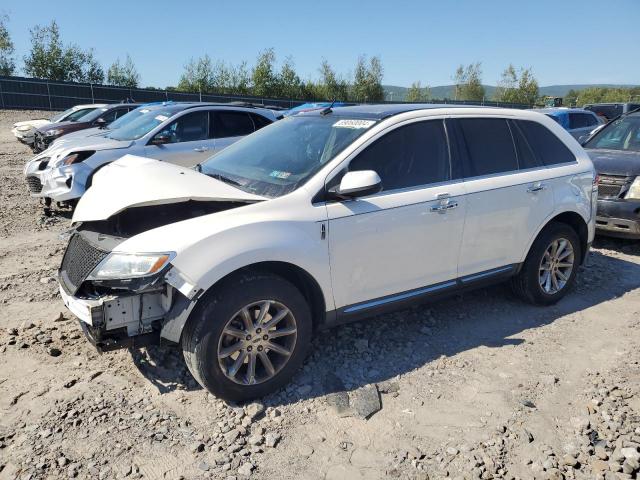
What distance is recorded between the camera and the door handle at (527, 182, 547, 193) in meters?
4.46

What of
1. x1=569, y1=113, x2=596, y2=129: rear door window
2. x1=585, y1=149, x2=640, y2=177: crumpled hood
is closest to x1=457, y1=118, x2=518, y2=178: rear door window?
x1=585, y1=149, x2=640, y2=177: crumpled hood

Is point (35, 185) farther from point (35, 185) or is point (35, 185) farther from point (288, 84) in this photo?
point (288, 84)

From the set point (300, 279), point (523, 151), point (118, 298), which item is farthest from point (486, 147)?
point (118, 298)

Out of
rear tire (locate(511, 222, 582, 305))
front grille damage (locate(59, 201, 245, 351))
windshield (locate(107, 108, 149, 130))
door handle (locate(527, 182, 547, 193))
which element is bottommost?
rear tire (locate(511, 222, 582, 305))

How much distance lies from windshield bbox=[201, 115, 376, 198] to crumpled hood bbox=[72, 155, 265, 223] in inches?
9.4

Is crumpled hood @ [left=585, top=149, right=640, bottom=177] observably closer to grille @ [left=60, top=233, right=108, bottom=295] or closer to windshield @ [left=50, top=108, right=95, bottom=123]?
grille @ [left=60, top=233, right=108, bottom=295]

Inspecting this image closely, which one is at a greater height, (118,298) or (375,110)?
(375,110)

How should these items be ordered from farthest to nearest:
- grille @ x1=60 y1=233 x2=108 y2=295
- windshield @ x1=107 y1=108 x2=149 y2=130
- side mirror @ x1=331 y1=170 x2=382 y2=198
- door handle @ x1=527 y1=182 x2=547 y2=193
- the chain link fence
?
the chain link fence < windshield @ x1=107 y1=108 x2=149 y2=130 < door handle @ x1=527 y1=182 x2=547 y2=193 < side mirror @ x1=331 y1=170 x2=382 y2=198 < grille @ x1=60 y1=233 x2=108 y2=295

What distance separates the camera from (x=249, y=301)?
3111 mm

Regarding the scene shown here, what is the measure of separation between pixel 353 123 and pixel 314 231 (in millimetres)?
1036

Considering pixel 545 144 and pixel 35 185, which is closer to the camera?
pixel 545 144

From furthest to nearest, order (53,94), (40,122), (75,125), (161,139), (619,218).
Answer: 1. (53,94)
2. (40,122)
3. (75,125)
4. (161,139)
5. (619,218)

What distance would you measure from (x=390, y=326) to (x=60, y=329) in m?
2.76

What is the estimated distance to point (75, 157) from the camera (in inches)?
311
